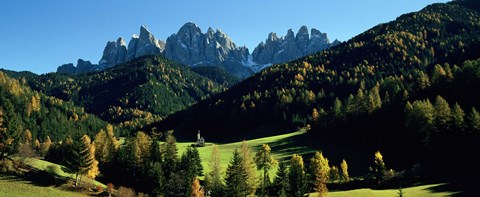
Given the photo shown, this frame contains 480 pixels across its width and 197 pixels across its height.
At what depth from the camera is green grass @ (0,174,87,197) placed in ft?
226

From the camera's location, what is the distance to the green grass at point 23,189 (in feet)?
226

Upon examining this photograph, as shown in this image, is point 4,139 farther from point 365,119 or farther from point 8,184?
point 365,119

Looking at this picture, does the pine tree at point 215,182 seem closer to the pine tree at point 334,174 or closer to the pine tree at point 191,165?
the pine tree at point 191,165

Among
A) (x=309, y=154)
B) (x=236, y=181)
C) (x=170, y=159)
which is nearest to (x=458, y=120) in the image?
(x=309, y=154)

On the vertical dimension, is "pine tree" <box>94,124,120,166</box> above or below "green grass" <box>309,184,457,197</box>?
above

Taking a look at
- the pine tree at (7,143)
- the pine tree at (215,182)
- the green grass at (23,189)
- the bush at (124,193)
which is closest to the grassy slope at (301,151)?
the pine tree at (215,182)

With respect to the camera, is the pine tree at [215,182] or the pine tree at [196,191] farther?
the pine tree at [196,191]

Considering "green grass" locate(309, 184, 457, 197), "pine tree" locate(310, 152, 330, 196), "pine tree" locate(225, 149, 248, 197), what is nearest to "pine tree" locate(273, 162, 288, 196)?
"pine tree" locate(225, 149, 248, 197)

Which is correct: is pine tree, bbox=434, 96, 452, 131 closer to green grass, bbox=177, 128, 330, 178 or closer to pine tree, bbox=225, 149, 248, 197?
green grass, bbox=177, 128, 330, 178

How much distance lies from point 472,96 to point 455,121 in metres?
18.2

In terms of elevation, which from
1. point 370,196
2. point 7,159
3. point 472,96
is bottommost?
point 370,196

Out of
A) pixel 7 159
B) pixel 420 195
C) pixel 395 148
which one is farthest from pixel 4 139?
pixel 395 148

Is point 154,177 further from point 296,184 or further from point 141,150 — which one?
point 296,184

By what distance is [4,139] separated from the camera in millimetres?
87500
